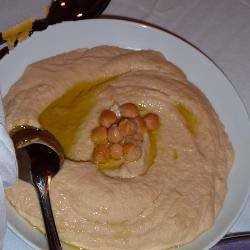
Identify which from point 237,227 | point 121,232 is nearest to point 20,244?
point 121,232

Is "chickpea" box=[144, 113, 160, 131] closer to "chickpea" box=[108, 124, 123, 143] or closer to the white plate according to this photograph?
"chickpea" box=[108, 124, 123, 143]

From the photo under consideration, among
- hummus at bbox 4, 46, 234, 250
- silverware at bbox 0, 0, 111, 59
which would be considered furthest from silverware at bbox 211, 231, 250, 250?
silverware at bbox 0, 0, 111, 59

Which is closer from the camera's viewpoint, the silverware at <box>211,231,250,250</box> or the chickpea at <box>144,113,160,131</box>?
the silverware at <box>211,231,250,250</box>

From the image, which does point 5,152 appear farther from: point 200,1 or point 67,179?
point 200,1

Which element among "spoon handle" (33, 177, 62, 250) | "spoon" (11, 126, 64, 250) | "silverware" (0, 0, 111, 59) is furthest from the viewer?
"silverware" (0, 0, 111, 59)

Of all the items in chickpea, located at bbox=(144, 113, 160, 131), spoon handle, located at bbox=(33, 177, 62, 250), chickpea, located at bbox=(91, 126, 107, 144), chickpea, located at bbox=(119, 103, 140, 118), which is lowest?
spoon handle, located at bbox=(33, 177, 62, 250)

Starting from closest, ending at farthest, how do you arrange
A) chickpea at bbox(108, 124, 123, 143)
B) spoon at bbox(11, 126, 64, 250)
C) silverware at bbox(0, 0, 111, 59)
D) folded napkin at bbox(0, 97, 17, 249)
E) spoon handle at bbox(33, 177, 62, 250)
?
1. folded napkin at bbox(0, 97, 17, 249)
2. spoon handle at bbox(33, 177, 62, 250)
3. spoon at bbox(11, 126, 64, 250)
4. chickpea at bbox(108, 124, 123, 143)
5. silverware at bbox(0, 0, 111, 59)

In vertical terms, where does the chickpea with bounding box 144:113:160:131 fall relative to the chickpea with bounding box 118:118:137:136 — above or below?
above

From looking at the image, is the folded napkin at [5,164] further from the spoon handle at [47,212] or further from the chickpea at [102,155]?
the chickpea at [102,155]
